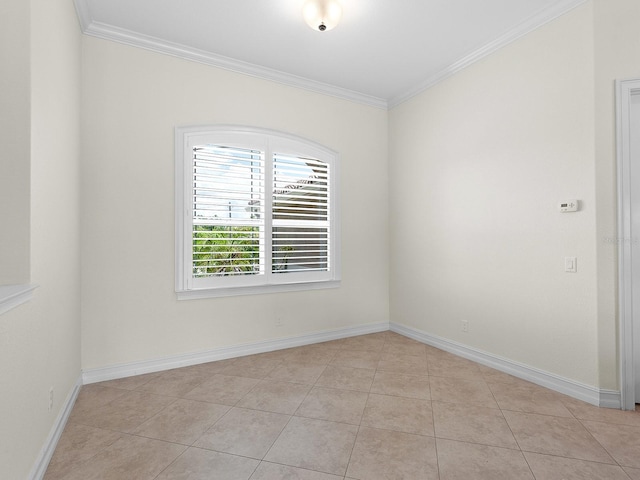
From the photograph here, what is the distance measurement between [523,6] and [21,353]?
403 cm

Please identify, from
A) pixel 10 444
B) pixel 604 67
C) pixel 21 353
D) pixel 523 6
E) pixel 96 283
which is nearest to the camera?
pixel 10 444

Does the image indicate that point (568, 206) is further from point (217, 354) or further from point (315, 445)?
point (217, 354)

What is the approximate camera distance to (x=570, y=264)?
2660 mm

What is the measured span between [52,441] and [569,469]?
9.46 feet

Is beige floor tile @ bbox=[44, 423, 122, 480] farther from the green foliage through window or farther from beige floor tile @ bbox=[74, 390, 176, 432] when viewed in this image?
the green foliage through window

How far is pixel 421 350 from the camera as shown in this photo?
3.78 meters

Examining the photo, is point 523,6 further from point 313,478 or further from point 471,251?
point 313,478

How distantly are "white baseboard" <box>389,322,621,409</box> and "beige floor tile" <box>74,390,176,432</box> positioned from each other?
2.77m

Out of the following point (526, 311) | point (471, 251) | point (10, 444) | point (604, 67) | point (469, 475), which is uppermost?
point (604, 67)

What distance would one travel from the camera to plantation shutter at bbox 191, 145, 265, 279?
339 centimetres

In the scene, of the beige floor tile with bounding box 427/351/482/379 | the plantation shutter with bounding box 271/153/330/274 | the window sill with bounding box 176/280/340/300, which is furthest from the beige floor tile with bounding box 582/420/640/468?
the plantation shutter with bounding box 271/153/330/274

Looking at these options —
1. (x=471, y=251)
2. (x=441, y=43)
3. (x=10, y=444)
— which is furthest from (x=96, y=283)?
(x=441, y=43)

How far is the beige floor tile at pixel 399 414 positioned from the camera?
2227mm

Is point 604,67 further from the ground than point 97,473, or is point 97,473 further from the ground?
point 604,67
